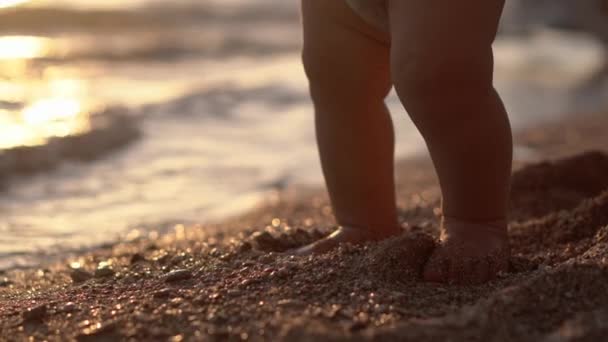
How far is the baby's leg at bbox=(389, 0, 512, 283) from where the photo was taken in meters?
2.03

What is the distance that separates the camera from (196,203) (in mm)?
4215

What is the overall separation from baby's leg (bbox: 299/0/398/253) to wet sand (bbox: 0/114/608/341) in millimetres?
202

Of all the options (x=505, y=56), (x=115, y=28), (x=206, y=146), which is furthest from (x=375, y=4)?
(x=115, y=28)

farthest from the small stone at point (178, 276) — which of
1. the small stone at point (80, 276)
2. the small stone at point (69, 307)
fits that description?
the small stone at point (80, 276)

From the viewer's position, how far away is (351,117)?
8.28ft

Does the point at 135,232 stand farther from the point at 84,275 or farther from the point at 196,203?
the point at 84,275

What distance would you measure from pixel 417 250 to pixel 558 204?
4.21 ft

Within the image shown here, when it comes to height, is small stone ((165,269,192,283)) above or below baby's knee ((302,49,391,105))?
below

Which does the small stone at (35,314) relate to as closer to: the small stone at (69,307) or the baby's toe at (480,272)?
the small stone at (69,307)

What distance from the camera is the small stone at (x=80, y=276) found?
2.52 m

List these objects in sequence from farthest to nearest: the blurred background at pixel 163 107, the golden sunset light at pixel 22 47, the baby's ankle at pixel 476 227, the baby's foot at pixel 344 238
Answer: the golden sunset light at pixel 22 47
the blurred background at pixel 163 107
the baby's foot at pixel 344 238
the baby's ankle at pixel 476 227

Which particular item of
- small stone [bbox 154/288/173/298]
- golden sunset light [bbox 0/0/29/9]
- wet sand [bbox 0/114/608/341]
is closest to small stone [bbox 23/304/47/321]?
wet sand [bbox 0/114/608/341]

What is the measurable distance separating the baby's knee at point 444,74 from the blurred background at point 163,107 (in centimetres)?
165

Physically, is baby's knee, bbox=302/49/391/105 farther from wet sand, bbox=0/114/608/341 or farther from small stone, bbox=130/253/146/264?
small stone, bbox=130/253/146/264
